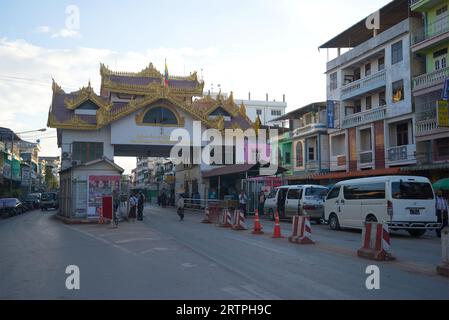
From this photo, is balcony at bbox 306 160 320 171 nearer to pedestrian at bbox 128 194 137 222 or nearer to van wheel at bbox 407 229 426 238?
pedestrian at bbox 128 194 137 222

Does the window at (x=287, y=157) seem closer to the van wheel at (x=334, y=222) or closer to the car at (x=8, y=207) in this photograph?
the car at (x=8, y=207)

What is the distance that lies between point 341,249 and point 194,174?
104 feet

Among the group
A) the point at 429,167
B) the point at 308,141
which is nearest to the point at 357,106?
the point at 308,141

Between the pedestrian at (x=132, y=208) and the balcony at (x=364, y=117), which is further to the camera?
the balcony at (x=364, y=117)

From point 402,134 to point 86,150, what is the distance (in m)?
24.1

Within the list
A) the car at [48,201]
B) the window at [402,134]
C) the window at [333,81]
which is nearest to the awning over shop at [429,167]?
the window at [402,134]

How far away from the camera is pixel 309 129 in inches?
1740

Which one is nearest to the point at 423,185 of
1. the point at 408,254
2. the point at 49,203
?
the point at 408,254

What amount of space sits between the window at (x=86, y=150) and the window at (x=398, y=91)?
22855mm

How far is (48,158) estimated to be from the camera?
14862 cm

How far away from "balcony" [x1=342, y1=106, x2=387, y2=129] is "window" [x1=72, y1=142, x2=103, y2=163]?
1997 centimetres

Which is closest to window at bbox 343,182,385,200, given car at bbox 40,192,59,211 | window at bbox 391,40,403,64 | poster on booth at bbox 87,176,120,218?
poster on booth at bbox 87,176,120,218

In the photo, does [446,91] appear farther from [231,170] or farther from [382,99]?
[231,170]

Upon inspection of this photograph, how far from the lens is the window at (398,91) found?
32406 mm
